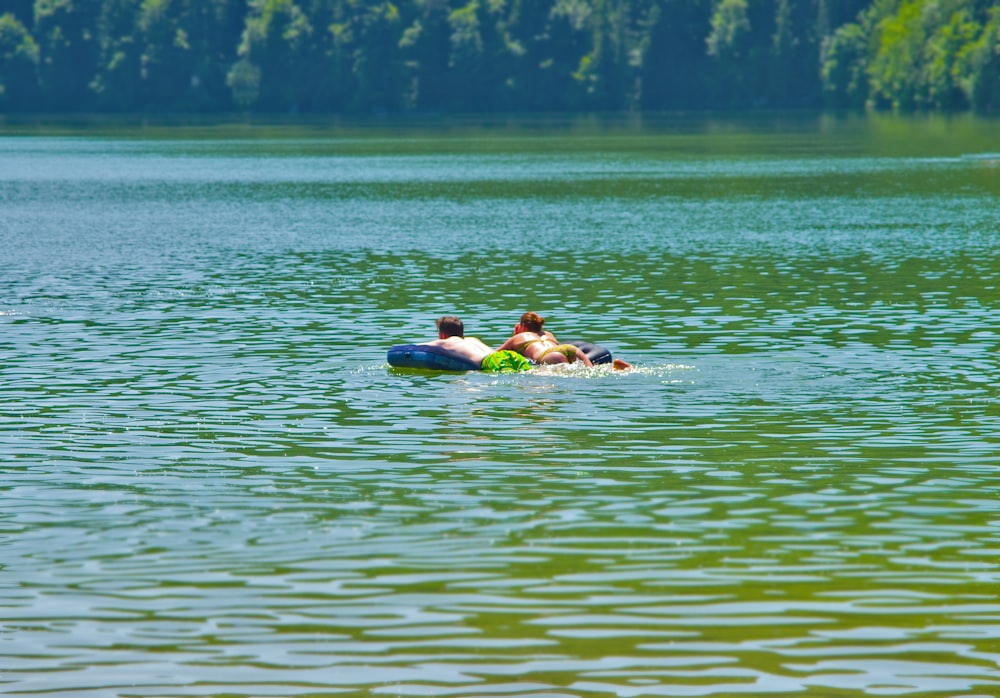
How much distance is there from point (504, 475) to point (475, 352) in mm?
8290

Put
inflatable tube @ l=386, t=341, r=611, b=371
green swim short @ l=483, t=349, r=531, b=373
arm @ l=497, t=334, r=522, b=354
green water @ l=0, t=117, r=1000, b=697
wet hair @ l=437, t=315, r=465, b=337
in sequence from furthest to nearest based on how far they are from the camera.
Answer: wet hair @ l=437, t=315, r=465, b=337 < arm @ l=497, t=334, r=522, b=354 < inflatable tube @ l=386, t=341, r=611, b=371 < green swim short @ l=483, t=349, r=531, b=373 < green water @ l=0, t=117, r=1000, b=697

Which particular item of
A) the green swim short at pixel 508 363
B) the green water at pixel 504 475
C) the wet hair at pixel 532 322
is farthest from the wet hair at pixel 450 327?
the green water at pixel 504 475

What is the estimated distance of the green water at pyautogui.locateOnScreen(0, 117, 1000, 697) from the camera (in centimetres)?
1280

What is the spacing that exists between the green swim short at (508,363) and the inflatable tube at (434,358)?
0.30 meters

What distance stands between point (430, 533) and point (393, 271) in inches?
1146

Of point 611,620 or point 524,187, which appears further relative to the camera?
point 524,187

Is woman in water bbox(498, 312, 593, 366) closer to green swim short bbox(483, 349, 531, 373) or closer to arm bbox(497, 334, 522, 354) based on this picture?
arm bbox(497, 334, 522, 354)

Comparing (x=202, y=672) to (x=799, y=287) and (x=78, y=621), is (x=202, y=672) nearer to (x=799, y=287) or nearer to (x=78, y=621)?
(x=78, y=621)

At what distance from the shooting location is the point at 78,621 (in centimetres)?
1366

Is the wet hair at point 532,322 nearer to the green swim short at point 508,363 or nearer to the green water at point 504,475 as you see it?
the green swim short at point 508,363

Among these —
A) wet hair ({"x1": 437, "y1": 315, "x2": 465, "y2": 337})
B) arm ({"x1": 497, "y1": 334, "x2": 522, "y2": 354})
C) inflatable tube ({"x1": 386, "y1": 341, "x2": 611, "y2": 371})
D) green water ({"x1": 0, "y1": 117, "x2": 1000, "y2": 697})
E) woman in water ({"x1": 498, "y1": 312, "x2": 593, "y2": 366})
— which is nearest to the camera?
green water ({"x1": 0, "y1": 117, "x2": 1000, "y2": 697})

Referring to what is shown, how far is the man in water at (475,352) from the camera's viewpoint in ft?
88.5

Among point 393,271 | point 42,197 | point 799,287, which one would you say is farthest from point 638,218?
point 42,197

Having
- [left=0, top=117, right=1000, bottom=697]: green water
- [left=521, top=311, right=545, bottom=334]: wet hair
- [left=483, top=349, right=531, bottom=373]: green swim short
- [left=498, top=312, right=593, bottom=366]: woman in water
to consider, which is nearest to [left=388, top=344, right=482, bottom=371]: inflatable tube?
[left=483, top=349, right=531, bottom=373]: green swim short
